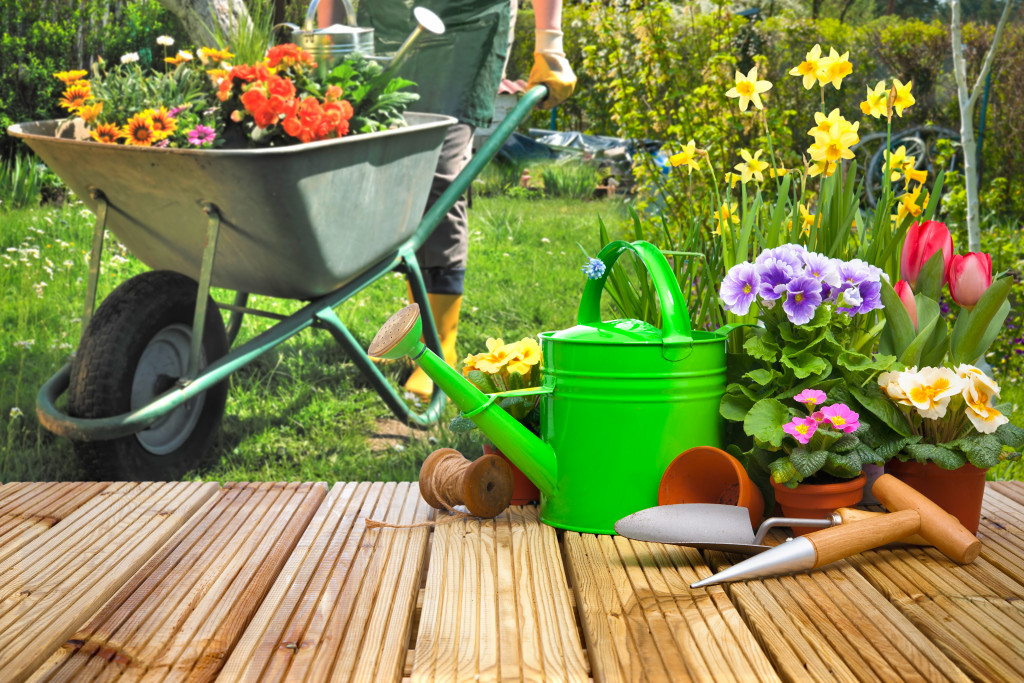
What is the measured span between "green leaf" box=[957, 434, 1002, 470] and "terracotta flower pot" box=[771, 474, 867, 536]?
0.12 m

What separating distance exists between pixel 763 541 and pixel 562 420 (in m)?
0.26

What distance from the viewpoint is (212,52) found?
74.6 inches

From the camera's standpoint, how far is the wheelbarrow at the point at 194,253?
1.68 meters

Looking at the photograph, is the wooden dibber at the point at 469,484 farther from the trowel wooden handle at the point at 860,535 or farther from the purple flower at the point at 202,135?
the purple flower at the point at 202,135

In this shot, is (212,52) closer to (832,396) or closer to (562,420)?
(562,420)

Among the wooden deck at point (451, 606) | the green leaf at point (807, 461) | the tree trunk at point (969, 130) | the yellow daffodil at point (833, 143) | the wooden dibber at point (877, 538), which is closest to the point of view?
the wooden deck at point (451, 606)

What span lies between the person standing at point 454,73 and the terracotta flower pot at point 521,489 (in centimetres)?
134

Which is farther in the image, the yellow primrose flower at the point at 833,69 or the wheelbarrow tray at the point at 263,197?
the wheelbarrow tray at the point at 263,197

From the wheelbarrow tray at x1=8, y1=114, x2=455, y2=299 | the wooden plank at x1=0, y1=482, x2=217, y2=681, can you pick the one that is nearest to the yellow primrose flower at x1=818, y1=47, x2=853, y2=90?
the wheelbarrow tray at x1=8, y1=114, x2=455, y2=299

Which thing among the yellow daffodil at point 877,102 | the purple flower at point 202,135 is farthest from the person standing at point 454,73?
the yellow daffodil at point 877,102

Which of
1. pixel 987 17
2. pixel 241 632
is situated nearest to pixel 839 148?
pixel 241 632

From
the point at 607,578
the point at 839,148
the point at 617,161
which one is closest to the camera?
the point at 607,578

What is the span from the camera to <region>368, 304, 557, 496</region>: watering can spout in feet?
3.03

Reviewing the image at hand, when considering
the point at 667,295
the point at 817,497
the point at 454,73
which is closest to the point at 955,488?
the point at 817,497
